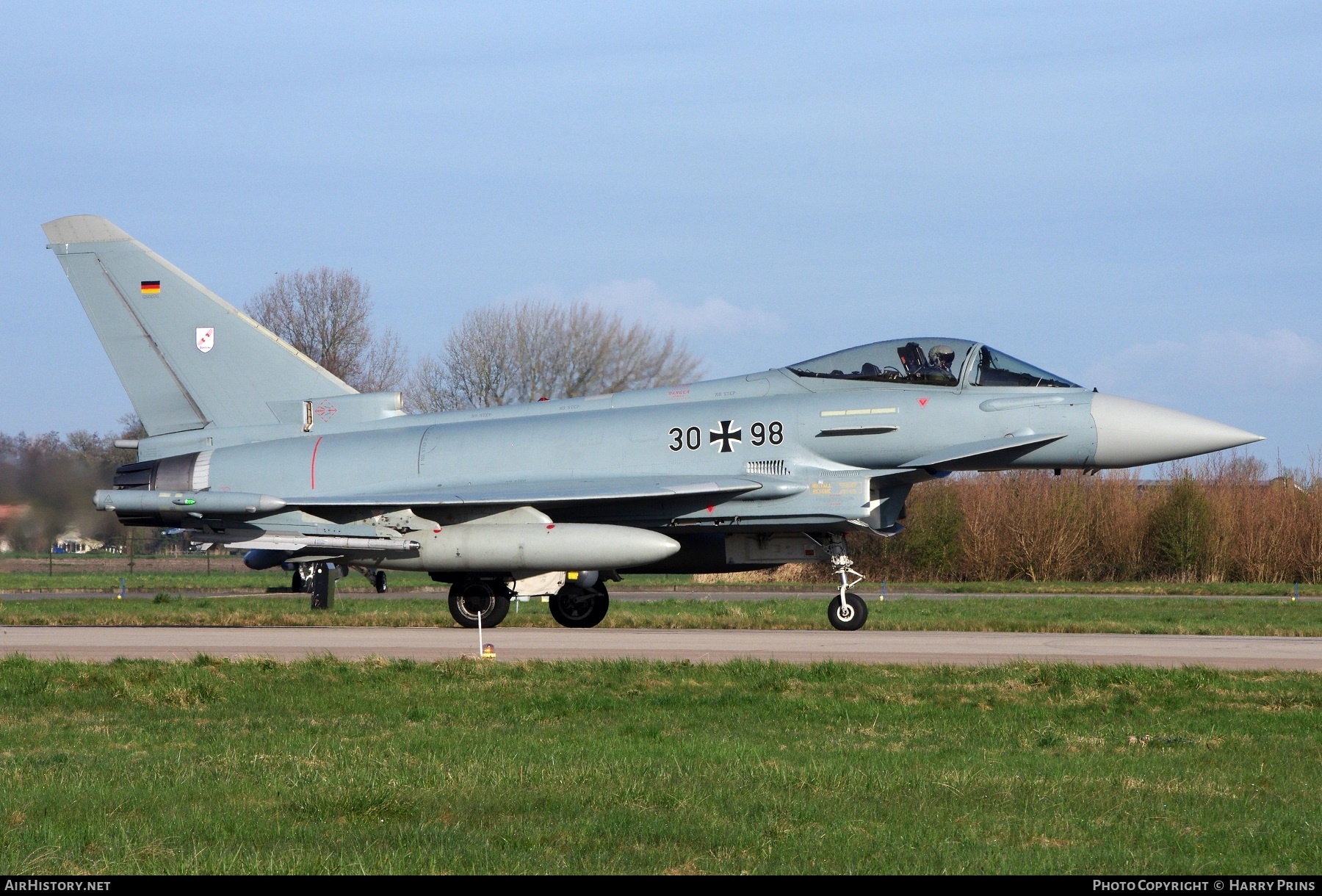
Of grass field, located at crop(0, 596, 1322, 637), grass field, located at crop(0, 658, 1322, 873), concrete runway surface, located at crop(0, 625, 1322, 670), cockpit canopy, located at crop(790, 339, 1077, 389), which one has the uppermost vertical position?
cockpit canopy, located at crop(790, 339, 1077, 389)

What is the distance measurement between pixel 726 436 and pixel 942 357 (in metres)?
3.03

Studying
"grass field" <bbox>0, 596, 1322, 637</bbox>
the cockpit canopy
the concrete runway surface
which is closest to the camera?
the concrete runway surface

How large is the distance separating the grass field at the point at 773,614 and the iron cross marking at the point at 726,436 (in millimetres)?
3011

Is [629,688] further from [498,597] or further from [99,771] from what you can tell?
[498,597]

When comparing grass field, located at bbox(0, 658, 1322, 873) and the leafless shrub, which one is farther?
the leafless shrub

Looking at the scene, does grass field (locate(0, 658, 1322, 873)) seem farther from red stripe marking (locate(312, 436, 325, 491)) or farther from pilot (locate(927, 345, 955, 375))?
red stripe marking (locate(312, 436, 325, 491))

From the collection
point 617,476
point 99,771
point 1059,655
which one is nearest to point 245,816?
point 99,771

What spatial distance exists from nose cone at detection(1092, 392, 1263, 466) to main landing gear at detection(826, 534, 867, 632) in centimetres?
346

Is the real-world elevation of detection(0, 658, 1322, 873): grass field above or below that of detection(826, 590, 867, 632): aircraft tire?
below

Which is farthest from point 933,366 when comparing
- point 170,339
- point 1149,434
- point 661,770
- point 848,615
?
point 170,339

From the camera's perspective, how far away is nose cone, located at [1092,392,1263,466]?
611 inches

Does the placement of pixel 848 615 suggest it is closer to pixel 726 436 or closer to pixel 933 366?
pixel 726 436

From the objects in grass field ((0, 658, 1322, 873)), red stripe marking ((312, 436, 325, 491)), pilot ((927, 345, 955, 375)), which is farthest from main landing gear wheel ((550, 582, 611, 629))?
grass field ((0, 658, 1322, 873))

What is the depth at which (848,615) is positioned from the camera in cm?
1675
